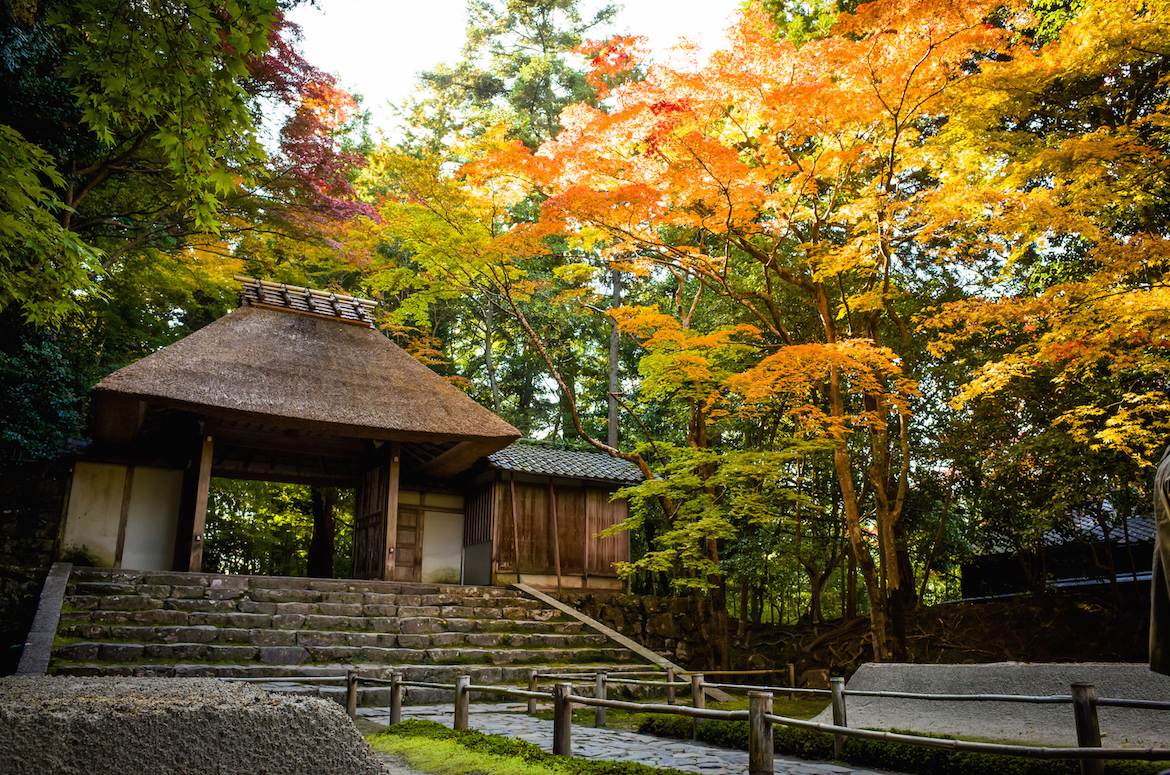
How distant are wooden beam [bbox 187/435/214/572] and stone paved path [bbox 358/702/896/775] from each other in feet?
15.7

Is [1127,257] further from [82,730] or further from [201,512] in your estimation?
[201,512]

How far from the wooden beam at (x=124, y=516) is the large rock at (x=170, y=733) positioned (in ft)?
31.3

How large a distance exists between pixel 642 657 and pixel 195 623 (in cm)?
505

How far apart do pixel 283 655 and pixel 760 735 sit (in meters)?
5.82

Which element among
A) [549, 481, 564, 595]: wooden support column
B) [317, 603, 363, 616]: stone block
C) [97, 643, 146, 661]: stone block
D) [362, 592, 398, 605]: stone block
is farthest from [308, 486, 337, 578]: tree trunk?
[97, 643, 146, 661]: stone block

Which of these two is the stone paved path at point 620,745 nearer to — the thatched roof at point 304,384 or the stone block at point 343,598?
the stone block at point 343,598

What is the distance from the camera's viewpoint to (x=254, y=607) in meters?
8.66

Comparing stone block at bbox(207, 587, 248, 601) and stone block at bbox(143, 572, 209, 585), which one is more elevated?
stone block at bbox(143, 572, 209, 585)

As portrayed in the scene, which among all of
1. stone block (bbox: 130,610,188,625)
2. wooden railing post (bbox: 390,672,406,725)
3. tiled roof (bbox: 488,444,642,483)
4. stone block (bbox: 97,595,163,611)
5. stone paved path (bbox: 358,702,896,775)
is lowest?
stone paved path (bbox: 358,702,896,775)

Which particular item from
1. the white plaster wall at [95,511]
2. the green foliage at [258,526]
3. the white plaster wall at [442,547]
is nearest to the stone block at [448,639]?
the white plaster wall at [442,547]

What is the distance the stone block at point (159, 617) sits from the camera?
7863 millimetres

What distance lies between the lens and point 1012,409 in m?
11.2

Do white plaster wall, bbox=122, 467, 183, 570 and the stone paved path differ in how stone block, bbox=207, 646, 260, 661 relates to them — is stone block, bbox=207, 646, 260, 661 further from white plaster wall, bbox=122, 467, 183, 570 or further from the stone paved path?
white plaster wall, bbox=122, 467, 183, 570

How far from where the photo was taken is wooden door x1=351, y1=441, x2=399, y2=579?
37.3 feet
